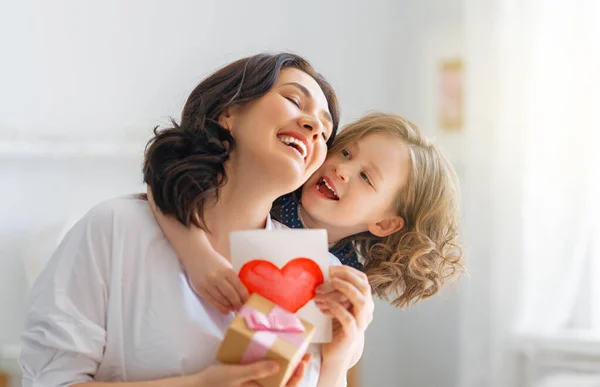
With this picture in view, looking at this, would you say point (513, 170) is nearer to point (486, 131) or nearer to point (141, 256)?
point (486, 131)

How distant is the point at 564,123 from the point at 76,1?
1485 mm

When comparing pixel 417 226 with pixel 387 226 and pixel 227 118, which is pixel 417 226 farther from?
pixel 227 118

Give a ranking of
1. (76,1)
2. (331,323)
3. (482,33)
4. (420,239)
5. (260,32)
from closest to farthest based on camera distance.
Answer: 1. (331,323)
2. (420,239)
3. (76,1)
4. (482,33)
5. (260,32)

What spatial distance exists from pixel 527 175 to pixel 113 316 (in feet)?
5.03

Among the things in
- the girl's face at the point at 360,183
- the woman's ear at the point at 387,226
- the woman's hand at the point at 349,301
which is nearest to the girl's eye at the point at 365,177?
the girl's face at the point at 360,183

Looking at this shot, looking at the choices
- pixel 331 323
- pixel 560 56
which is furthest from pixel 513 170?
pixel 331 323

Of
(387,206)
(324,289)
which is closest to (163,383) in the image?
(324,289)

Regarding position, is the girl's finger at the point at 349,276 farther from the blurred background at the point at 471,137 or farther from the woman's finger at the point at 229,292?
the blurred background at the point at 471,137

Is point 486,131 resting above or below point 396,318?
above

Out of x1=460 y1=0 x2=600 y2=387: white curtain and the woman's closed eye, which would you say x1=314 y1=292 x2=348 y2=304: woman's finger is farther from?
x1=460 y1=0 x2=600 y2=387: white curtain

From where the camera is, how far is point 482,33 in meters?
2.38

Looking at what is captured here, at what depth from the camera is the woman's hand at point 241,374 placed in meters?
0.93

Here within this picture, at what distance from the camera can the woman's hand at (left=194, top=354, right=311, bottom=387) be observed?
0.93 metres

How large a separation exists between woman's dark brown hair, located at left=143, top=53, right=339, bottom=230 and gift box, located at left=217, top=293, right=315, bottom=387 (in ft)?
0.73
